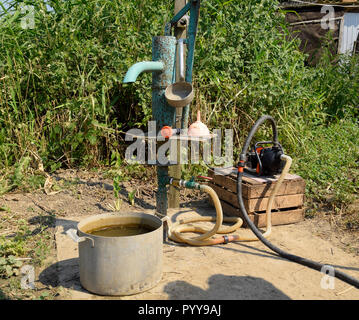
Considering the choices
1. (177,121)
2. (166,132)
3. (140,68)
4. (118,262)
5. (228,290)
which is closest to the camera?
(118,262)

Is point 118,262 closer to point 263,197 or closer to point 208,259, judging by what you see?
point 208,259

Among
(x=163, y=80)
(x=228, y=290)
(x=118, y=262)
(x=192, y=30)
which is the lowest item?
(x=228, y=290)

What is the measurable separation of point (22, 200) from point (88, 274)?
156 cm

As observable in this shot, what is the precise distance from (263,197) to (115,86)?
1.99m

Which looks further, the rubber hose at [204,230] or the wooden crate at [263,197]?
the wooden crate at [263,197]

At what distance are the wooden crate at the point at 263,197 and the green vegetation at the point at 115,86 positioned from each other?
437 mm

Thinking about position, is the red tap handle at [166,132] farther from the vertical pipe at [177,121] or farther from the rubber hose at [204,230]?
the rubber hose at [204,230]

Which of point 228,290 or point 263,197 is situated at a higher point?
point 263,197

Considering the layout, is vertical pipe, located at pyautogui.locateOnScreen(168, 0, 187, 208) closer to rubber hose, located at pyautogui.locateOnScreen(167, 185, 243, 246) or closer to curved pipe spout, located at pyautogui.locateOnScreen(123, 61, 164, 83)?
curved pipe spout, located at pyautogui.locateOnScreen(123, 61, 164, 83)

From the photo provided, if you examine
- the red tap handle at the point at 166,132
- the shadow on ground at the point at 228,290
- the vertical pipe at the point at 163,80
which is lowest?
the shadow on ground at the point at 228,290

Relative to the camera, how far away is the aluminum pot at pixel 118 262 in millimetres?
1893

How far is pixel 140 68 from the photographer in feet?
7.19

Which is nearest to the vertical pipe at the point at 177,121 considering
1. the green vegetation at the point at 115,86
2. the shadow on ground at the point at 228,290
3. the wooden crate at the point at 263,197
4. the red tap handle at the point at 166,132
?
the red tap handle at the point at 166,132

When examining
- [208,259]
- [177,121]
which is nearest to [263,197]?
[208,259]
